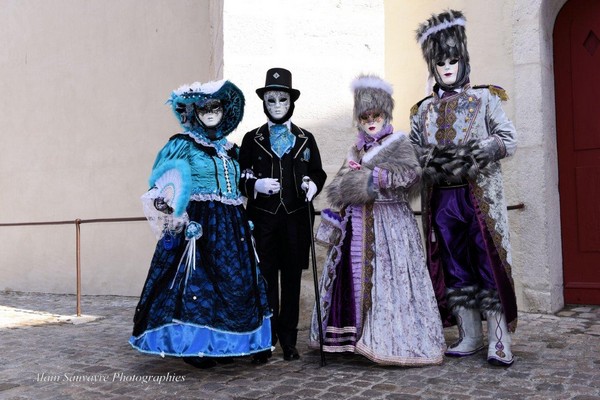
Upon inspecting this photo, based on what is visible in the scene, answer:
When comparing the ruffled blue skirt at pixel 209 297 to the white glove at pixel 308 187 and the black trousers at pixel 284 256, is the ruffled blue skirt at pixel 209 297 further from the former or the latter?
the white glove at pixel 308 187

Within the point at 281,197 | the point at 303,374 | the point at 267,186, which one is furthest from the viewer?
the point at 281,197

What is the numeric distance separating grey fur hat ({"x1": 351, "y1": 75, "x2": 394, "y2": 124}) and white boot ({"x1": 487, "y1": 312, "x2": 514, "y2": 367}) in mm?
1356

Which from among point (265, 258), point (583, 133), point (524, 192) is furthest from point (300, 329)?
point (583, 133)

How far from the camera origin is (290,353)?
149 inches

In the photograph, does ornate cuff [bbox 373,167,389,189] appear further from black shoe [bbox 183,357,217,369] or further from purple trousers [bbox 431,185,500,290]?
black shoe [bbox 183,357,217,369]

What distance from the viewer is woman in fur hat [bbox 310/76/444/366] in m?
3.51

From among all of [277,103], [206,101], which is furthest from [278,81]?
[206,101]

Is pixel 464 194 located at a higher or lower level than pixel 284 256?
higher

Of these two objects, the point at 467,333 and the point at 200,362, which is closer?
the point at 200,362

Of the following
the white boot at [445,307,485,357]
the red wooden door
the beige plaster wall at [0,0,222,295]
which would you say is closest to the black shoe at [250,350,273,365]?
the white boot at [445,307,485,357]

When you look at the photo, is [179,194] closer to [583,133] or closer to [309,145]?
[309,145]

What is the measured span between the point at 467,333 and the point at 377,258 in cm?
75

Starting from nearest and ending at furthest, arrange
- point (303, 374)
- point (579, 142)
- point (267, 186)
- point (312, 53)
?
point (303, 374)
point (267, 186)
point (312, 53)
point (579, 142)

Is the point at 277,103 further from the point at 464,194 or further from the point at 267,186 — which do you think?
the point at 464,194
